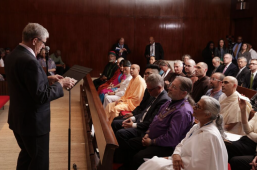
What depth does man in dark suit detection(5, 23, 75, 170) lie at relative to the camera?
2.53 metres

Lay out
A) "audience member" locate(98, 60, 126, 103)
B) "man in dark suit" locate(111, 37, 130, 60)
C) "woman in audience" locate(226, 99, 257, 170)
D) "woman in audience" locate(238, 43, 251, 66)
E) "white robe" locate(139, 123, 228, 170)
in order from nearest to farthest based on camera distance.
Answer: "white robe" locate(139, 123, 228, 170)
"woman in audience" locate(226, 99, 257, 170)
"audience member" locate(98, 60, 126, 103)
"woman in audience" locate(238, 43, 251, 66)
"man in dark suit" locate(111, 37, 130, 60)

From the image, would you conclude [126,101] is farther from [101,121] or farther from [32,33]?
[32,33]

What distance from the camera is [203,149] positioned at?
2488mm

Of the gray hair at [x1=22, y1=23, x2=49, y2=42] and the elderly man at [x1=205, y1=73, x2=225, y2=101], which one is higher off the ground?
the gray hair at [x1=22, y1=23, x2=49, y2=42]

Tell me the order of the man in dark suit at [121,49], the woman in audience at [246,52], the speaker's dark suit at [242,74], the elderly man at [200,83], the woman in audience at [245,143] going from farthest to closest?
the man in dark suit at [121,49]
the woman in audience at [246,52]
the speaker's dark suit at [242,74]
the elderly man at [200,83]
the woman in audience at [245,143]

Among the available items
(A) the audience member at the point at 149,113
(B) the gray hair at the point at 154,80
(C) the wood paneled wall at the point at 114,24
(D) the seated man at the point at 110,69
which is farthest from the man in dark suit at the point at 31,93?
(C) the wood paneled wall at the point at 114,24

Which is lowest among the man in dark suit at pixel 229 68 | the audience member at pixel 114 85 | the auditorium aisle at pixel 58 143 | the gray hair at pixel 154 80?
the auditorium aisle at pixel 58 143

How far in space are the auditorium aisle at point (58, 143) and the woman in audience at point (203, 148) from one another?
5.67 feet

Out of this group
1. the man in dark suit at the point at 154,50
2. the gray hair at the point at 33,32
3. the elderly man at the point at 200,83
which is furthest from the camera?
the man in dark suit at the point at 154,50

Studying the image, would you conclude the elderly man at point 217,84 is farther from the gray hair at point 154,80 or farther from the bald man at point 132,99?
the bald man at point 132,99

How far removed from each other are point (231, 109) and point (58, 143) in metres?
2.74

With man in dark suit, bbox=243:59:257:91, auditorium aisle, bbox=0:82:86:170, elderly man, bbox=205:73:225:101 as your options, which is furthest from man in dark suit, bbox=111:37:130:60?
elderly man, bbox=205:73:225:101

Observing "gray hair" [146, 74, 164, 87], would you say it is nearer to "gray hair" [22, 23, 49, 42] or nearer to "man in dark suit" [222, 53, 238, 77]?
"gray hair" [22, 23, 49, 42]

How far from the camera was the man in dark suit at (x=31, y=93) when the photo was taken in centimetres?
253
